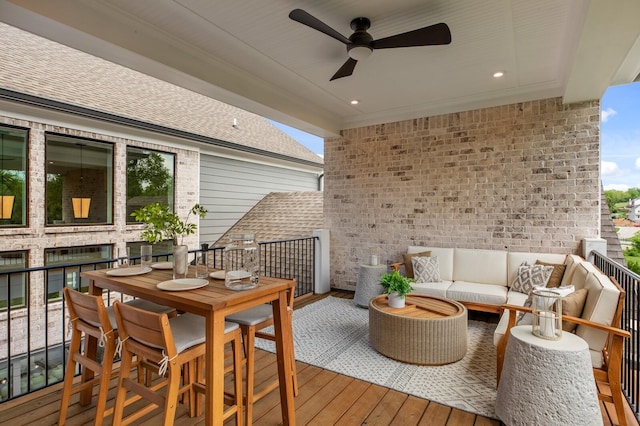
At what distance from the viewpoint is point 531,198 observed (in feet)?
14.8

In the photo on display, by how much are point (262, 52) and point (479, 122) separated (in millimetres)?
3297

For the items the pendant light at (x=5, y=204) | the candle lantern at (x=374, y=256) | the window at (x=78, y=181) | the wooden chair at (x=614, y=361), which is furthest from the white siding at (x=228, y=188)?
the wooden chair at (x=614, y=361)

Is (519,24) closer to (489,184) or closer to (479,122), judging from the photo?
(479,122)

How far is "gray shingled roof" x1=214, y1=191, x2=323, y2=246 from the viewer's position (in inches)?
296

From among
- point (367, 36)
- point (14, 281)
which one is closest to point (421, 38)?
point (367, 36)

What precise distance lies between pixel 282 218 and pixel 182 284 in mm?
6135

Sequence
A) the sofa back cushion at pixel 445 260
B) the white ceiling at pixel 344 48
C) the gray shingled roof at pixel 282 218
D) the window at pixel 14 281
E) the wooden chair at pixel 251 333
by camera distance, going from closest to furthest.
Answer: the wooden chair at pixel 251 333
the white ceiling at pixel 344 48
the sofa back cushion at pixel 445 260
the window at pixel 14 281
the gray shingled roof at pixel 282 218

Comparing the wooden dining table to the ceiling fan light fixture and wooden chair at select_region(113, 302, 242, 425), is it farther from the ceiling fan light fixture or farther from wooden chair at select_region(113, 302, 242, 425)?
the ceiling fan light fixture

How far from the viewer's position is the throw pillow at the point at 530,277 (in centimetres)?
396

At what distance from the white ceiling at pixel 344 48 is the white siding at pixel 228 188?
383 cm

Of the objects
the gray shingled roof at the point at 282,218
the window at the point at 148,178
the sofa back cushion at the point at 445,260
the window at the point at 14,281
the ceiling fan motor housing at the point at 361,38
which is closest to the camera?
the ceiling fan motor housing at the point at 361,38

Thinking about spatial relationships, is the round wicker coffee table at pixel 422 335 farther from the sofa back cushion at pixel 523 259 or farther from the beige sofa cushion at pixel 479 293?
the sofa back cushion at pixel 523 259

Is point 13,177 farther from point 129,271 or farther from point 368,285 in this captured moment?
point 368,285

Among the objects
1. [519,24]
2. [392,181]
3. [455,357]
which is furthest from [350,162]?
[455,357]
